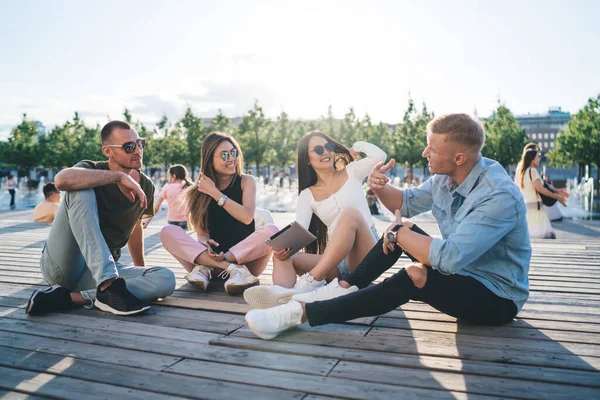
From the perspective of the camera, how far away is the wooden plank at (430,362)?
2.32 m

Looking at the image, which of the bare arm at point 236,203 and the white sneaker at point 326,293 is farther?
the bare arm at point 236,203

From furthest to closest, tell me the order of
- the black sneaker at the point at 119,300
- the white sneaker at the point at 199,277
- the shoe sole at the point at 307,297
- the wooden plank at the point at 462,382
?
the white sneaker at the point at 199,277 < the black sneaker at the point at 119,300 < the shoe sole at the point at 307,297 < the wooden plank at the point at 462,382

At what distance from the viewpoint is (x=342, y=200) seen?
4145 millimetres

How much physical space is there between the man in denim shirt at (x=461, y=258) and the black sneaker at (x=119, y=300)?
102 cm

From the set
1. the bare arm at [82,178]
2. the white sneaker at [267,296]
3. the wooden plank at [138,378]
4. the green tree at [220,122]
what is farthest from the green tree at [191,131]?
the wooden plank at [138,378]

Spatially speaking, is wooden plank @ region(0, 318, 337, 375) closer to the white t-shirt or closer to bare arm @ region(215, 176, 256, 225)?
bare arm @ region(215, 176, 256, 225)

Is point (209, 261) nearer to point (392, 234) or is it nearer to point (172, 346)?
point (172, 346)

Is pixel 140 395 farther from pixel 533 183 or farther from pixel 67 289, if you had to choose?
pixel 533 183

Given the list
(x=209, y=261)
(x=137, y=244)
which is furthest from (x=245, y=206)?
(x=137, y=244)

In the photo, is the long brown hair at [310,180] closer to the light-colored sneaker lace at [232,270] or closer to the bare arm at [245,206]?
the bare arm at [245,206]

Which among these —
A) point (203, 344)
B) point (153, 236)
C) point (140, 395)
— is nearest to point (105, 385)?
point (140, 395)

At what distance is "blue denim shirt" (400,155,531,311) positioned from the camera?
104 inches

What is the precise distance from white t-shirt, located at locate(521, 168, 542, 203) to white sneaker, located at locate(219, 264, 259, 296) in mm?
6485

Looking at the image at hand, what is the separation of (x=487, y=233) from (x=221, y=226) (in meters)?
2.60
